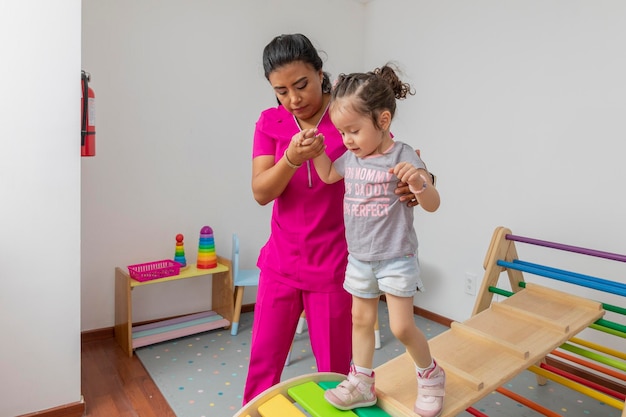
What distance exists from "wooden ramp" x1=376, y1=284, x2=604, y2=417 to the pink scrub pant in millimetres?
156

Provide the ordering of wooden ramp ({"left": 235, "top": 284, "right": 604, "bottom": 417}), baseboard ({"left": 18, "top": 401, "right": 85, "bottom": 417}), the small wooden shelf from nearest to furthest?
1. wooden ramp ({"left": 235, "top": 284, "right": 604, "bottom": 417})
2. baseboard ({"left": 18, "top": 401, "right": 85, "bottom": 417})
3. the small wooden shelf

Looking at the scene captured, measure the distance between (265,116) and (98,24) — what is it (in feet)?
5.71

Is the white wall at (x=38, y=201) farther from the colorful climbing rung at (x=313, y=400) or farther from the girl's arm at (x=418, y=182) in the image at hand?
the girl's arm at (x=418, y=182)

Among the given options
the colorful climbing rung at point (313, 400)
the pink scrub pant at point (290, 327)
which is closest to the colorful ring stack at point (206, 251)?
the pink scrub pant at point (290, 327)

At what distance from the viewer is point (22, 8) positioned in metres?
1.67

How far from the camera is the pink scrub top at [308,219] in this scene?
1.24 m

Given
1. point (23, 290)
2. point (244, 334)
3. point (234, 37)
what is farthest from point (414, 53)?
point (23, 290)

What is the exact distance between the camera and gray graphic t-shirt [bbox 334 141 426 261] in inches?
42.4

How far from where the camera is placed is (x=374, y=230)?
109cm

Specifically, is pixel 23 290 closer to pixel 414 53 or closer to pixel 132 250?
pixel 132 250

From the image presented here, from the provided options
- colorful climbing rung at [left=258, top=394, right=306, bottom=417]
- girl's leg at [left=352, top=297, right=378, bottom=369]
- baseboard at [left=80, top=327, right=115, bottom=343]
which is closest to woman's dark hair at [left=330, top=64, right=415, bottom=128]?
girl's leg at [left=352, top=297, right=378, bottom=369]

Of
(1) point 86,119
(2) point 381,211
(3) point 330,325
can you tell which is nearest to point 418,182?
(2) point 381,211

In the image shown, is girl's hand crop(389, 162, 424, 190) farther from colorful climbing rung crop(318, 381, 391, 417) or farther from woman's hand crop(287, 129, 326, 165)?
colorful climbing rung crop(318, 381, 391, 417)

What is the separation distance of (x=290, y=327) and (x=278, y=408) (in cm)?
22
